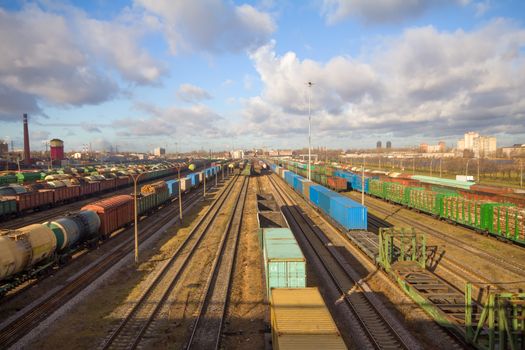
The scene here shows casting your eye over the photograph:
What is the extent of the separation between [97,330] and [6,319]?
15.8 ft

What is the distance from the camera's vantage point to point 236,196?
6328 cm

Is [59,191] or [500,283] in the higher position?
[59,191]

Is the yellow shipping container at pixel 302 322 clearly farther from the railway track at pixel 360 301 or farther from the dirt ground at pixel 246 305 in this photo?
the railway track at pixel 360 301

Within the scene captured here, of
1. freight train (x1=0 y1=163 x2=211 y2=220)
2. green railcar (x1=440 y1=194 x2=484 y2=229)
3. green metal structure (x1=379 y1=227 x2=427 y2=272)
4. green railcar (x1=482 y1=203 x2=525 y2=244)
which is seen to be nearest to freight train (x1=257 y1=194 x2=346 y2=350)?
green metal structure (x1=379 y1=227 x2=427 y2=272)

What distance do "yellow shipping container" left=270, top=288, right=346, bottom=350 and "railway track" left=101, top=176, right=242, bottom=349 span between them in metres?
6.48

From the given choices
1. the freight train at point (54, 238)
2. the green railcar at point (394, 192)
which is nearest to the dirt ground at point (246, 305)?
the freight train at point (54, 238)

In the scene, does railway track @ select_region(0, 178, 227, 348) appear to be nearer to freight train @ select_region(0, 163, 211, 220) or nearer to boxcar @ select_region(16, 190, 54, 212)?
freight train @ select_region(0, 163, 211, 220)

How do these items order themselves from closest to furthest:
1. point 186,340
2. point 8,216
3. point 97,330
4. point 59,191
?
point 186,340
point 97,330
point 8,216
point 59,191

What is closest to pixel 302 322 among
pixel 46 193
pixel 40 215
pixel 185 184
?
pixel 40 215

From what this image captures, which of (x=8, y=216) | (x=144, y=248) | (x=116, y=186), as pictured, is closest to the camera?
(x=144, y=248)

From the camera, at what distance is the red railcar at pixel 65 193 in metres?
47.4

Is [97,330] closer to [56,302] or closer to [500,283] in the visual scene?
[56,302]

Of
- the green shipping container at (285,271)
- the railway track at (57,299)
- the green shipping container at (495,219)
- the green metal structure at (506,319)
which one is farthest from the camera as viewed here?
the green shipping container at (495,219)

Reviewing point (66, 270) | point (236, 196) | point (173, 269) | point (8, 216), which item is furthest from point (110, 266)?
point (236, 196)
